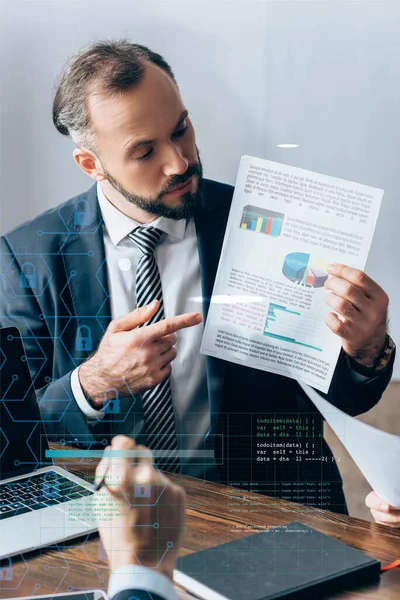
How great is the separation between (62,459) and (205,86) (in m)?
0.67

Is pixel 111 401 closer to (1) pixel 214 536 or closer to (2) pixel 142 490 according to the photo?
(2) pixel 142 490

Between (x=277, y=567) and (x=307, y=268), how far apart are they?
1.54 ft

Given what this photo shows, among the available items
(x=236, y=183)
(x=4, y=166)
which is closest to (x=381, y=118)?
(x=236, y=183)

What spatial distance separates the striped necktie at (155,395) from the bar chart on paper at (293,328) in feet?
0.60

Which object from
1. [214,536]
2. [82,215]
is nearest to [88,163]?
[82,215]

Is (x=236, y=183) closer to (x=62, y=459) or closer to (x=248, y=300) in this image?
(x=248, y=300)

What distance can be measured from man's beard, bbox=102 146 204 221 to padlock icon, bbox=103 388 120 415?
308 millimetres

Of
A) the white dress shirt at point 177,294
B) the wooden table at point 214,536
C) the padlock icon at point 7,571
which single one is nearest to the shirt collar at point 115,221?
the white dress shirt at point 177,294

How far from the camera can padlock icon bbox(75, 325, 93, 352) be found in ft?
3.73

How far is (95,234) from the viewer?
114cm

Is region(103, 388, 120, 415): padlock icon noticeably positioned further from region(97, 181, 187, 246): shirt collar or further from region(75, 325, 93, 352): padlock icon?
region(97, 181, 187, 246): shirt collar

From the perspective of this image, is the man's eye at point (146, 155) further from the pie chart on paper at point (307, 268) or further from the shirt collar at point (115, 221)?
the pie chart on paper at point (307, 268)

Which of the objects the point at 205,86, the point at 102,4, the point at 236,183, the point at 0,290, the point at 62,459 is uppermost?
the point at 102,4

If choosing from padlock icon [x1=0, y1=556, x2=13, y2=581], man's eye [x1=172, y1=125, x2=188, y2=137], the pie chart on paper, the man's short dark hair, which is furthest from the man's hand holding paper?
padlock icon [x1=0, y1=556, x2=13, y2=581]
